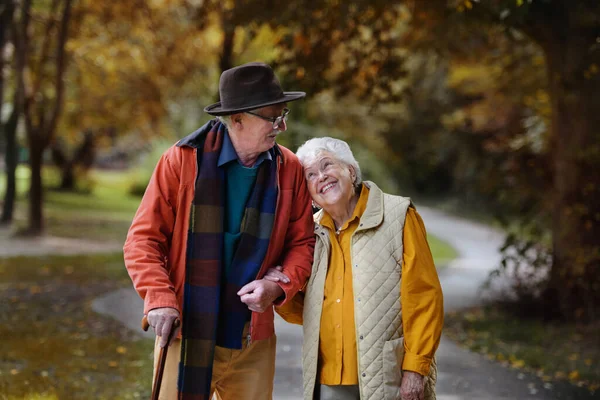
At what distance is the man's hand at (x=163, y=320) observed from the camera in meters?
3.01

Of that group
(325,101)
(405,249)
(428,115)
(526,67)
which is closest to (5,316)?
(405,249)

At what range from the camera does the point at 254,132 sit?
3.30 meters

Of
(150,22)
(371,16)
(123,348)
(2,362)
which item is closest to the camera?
(2,362)

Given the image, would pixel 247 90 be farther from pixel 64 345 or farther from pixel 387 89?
pixel 387 89

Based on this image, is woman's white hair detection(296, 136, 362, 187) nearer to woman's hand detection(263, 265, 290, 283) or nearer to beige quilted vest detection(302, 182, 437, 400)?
beige quilted vest detection(302, 182, 437, 400)

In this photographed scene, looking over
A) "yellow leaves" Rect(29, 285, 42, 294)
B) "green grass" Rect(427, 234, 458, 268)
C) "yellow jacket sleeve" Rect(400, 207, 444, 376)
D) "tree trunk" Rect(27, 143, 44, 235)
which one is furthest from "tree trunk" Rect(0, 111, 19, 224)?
"yellow jacket sleeve" Rect(400, 207, 444, 376)

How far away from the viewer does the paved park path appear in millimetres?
6487

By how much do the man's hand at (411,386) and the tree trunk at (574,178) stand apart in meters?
5.87

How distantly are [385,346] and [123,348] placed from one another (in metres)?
4.86

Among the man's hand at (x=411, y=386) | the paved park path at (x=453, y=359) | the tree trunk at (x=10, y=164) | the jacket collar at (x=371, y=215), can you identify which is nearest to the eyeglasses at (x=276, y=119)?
the jacket collar at (x=371, y=215)

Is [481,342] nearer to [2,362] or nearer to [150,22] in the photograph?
[2,362]

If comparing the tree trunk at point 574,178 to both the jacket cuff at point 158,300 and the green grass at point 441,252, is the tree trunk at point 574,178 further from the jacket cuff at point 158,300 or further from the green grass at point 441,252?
the jacket cuff at point 158,300

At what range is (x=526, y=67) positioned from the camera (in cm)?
1300

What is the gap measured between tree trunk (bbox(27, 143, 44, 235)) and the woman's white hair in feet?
49.3
